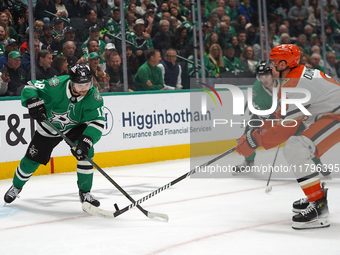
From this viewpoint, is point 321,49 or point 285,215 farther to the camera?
point 321,49

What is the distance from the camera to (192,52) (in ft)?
22.4

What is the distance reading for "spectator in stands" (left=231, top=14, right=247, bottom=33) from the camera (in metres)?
8.03

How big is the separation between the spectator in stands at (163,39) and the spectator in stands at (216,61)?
723 mm

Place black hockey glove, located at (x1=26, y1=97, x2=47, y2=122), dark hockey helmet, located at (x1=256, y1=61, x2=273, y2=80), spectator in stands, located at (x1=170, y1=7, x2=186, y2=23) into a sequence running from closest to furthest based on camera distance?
black hockey glove, located at (x1=26, y1=97, x2=47, y2=122) → dark hockey helmet, located at (x1=256, y1=61, x2=273, y2=80) → spectator in stands, located at (x1=170, y1=7, x2=186, y2=23)

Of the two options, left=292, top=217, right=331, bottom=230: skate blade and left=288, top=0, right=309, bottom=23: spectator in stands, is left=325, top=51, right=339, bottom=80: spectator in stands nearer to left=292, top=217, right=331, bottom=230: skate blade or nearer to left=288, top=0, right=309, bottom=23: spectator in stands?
A: left=288, top=0, right=309, bottom=23: spectator in stands

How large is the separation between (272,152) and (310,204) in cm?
399

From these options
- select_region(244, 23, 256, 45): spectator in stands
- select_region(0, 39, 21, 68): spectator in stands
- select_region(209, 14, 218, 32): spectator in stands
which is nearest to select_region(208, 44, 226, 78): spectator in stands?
select_region(209, 14, 218, 32): spectator in stands

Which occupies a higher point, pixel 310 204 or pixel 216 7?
pixel 216 7

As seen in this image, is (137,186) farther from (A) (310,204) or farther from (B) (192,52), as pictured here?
(B) (192,52)

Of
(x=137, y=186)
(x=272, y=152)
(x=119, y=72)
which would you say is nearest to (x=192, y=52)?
(x=119, y=72)

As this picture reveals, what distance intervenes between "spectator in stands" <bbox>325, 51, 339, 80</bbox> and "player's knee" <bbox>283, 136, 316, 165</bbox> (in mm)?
6244

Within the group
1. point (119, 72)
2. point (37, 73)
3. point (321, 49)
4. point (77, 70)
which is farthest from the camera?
point (321, 49)

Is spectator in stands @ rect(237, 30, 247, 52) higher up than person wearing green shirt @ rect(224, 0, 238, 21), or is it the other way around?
person wearing green shirt @ rect(224, 0, 238, 21)

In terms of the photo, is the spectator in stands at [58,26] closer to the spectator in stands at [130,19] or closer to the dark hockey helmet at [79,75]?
the spectator in stands at [130,19]
